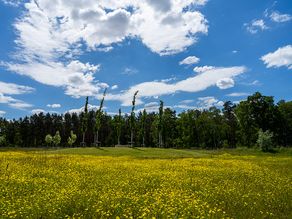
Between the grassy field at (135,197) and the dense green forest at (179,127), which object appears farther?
the dense green forest at (179,127)

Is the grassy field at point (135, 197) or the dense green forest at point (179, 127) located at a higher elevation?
the dense green forest at point (179, 127)

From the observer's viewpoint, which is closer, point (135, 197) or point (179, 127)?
point (135, 197)

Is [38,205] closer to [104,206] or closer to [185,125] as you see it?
[104,206]

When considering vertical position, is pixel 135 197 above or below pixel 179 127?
below

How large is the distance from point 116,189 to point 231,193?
5383 millimetres

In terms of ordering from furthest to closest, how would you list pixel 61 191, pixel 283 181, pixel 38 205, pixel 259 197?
pixel 283 181, pixel 259 197, pixel 61 191, pixel 38 205

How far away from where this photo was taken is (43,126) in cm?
18175

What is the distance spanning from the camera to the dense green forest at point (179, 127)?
129 metres

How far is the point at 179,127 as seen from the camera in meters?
154

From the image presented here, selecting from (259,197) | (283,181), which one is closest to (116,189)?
(259,197)

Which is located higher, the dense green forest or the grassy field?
the dense green forest

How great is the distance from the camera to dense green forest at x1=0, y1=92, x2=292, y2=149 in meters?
129

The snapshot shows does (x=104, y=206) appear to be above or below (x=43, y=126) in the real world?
below

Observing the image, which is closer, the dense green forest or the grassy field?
the grassy field
